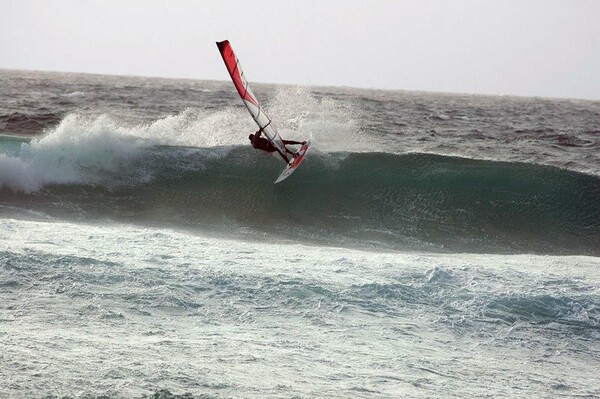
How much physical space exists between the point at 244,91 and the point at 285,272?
482 centimetres

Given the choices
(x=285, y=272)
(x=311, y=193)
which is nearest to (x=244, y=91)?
Answer: (x=311, y=193)

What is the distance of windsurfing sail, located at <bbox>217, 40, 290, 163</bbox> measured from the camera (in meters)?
11.1

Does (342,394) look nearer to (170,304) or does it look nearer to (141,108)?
(170,304)

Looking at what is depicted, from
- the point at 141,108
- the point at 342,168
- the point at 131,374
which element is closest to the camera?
the point at 131,374

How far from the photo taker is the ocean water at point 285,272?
5.31m

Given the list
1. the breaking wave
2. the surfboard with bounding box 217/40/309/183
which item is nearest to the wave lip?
the breaking wave

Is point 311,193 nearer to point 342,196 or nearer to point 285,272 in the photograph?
point 342,196

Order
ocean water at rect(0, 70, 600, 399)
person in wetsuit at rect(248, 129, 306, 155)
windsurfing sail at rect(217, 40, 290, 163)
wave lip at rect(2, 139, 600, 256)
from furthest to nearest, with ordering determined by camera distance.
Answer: wave lip at rect(2, 139, 600, 256)
person in wetsuit at rect(248, 129, 306, 155)
windsurfing sail at rect(217, 40, 290, 163)
ocean water at rect(0, 70, 600, 399)

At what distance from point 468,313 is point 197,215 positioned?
255 inches

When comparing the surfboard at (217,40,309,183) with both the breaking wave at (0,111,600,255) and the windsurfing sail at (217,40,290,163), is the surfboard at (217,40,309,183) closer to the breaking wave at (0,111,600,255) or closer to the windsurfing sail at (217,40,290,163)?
the windsurfing sail at (217,40,290,163)

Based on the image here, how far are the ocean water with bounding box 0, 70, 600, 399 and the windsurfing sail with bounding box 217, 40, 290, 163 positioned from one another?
1.41 metres

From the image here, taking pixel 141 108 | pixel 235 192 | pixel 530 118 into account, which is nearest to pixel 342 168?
pixel 235 192

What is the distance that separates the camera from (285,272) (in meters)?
7.55

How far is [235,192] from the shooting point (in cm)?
1388
